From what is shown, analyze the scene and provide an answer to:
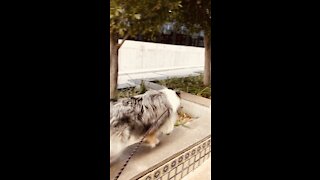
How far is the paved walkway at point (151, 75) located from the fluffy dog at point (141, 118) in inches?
2.5

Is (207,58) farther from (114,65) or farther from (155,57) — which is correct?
(114,65)

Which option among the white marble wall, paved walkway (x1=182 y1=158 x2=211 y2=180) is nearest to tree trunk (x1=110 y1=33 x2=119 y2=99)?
the white marble wall

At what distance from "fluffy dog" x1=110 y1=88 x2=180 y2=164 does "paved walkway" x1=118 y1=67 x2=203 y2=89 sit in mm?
63

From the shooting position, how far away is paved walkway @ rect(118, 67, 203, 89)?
3.48 feet

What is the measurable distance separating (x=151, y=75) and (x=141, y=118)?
0.67ft

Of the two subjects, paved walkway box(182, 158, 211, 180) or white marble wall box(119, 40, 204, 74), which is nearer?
white marble wall box(119, 40, 204, 74)

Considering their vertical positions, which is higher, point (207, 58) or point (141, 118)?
point (207, 58)

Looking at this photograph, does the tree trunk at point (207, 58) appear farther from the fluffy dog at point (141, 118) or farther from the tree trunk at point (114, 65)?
the tree trunk at point (114, 65)

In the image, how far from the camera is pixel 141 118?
45.2 inches

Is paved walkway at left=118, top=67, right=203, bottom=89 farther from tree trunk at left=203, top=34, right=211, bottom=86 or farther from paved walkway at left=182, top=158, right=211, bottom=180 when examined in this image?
paved walkway at left=182, top=158, right=211, bottom=180

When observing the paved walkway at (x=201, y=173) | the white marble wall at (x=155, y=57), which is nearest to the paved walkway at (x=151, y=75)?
the white marble wall at (x=155, y=57)

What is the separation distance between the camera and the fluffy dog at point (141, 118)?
1.00 meters

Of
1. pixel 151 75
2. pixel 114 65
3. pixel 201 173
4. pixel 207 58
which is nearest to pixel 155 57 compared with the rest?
pixel 151 75
